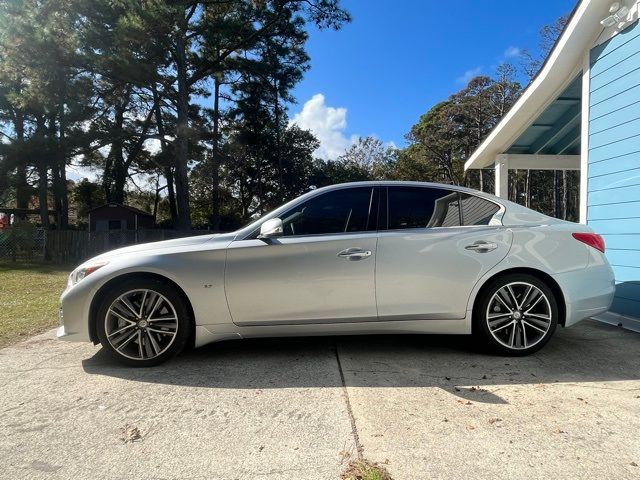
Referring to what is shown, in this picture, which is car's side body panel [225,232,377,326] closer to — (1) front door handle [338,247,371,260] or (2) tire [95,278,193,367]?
(1) front door handle [338,247,371,260]

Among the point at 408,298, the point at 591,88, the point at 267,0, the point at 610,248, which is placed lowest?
the point at 408,298

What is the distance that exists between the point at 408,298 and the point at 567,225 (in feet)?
5.48

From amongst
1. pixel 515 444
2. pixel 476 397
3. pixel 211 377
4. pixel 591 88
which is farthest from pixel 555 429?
pixel 591 88

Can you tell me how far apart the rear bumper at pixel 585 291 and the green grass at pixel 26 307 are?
571 cm

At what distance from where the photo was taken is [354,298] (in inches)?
147

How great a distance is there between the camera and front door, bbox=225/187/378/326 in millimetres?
3699


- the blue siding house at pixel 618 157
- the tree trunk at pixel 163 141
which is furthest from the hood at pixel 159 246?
the tree trunk at pixel 163 141

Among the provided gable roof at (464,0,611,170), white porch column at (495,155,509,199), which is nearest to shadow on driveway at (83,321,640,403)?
gable roof at (464,0,611,170)

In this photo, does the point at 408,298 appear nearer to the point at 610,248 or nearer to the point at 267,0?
the point at 610,248

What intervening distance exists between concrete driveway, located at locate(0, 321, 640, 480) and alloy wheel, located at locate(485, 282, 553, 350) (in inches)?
7.5

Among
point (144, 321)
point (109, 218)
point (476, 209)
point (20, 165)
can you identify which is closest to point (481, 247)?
point (476, 209)

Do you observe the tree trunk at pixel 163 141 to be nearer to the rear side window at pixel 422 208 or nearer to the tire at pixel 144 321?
the tire at pixel 144 321

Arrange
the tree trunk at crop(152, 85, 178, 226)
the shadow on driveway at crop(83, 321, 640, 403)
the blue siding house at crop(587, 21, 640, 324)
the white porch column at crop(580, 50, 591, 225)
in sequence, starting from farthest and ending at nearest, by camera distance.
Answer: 1. the tree trunk at crop(152, 85, 178, 226)
2. the white porch column at crop(580, 50, 591, 225)
3. the blue siding house at crop(587, 21, 640, 324)
4. the shadow on driveway at crop(83, 321, 640, 403)

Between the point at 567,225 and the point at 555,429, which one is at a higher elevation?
the point at 567,225
